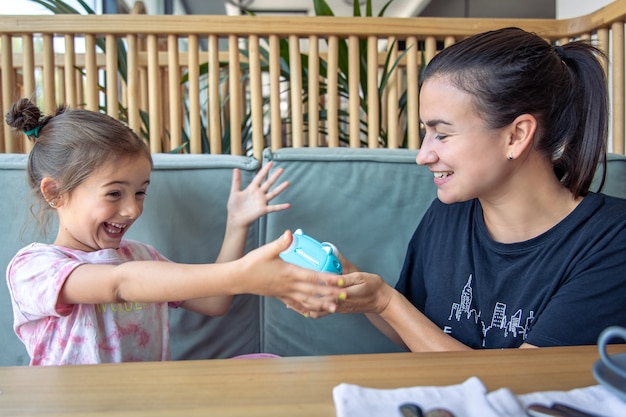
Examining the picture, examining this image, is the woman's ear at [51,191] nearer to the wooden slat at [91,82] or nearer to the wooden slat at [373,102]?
the wooden slat at [91,82]

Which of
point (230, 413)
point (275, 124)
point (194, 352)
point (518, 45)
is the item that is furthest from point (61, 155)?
point (518, 45)

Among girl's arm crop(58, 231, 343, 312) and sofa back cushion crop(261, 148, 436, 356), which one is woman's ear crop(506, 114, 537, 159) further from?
girl's arm crop(58, 231, 343, 312)

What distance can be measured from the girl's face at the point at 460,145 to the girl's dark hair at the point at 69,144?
0.55m

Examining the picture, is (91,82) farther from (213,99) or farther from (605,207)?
(605,207)

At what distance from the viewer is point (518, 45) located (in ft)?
3.24

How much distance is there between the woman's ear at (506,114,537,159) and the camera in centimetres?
98

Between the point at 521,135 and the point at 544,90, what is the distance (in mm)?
88

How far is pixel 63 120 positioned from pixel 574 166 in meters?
0.97

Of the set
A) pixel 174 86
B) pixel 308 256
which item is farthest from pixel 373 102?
pixel 308 256

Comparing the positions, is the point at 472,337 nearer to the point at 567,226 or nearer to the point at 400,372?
the point at 567,226

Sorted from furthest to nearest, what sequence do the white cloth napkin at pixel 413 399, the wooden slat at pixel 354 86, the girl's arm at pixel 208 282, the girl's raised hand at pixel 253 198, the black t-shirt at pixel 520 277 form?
1. the wooden slat at pixel 354 86
2. the girl's raised hand at pixel 253 198
3. the black t-shirt at pixel 520 277
4. the girl's arm at pixel 208 282
5. the white cloth napkin at pixel 413 399

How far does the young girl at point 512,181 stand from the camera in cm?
93

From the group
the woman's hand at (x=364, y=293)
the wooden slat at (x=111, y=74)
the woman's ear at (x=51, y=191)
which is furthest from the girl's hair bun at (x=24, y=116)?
the woman's hand at (x=364, y=293)

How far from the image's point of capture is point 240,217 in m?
1.17
